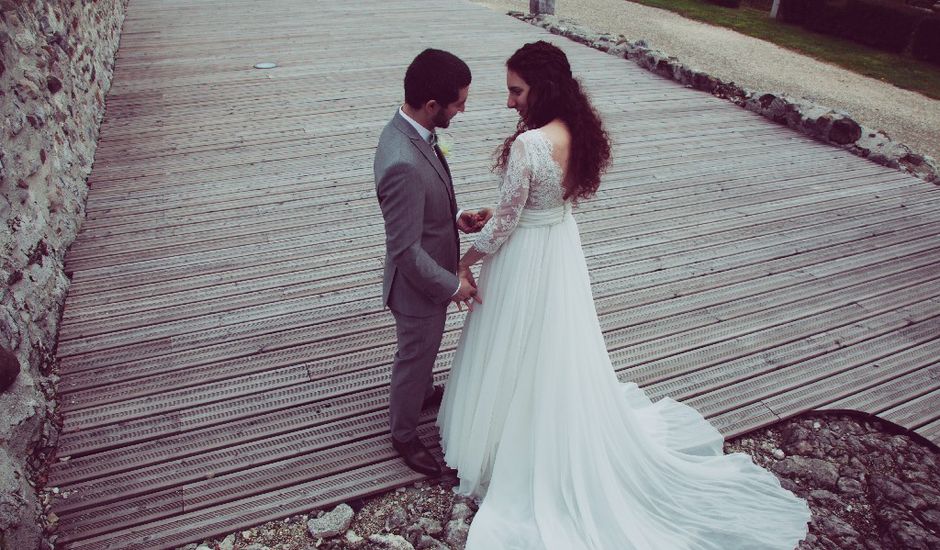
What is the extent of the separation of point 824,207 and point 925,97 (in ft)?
27.7

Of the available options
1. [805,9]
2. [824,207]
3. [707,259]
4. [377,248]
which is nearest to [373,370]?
[377,248]

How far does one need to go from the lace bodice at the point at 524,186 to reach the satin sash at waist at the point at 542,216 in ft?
0.06

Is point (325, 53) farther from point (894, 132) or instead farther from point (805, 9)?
point (805, 9)

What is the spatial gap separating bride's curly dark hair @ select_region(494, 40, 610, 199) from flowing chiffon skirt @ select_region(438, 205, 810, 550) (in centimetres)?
22

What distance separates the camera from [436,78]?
2289mm

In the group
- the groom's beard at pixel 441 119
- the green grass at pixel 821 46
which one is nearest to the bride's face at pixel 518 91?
the groom's beard at pixel 441 119

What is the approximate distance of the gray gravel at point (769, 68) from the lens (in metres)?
9.88

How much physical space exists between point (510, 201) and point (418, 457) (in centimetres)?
124

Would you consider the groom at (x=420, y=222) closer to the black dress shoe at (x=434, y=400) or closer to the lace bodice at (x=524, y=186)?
the lace bodice at (x=524, y=186)

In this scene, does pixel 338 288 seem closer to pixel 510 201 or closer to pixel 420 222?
pixel 420 222

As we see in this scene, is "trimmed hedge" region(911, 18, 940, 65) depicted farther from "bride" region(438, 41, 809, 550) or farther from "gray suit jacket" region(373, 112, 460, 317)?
"gray suit jacket" region(373, 112, 460, 317)

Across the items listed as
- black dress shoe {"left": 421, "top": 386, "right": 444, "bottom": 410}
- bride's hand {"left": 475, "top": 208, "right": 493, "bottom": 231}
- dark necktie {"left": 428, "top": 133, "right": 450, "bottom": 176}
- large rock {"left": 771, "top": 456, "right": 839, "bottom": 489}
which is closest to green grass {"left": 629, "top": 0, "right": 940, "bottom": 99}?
large rock {"left": 771, "top": 456, "right": 839, "bottom": 489}

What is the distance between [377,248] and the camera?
4617mm

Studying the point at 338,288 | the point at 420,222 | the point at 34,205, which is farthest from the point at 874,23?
the point at 34,205
